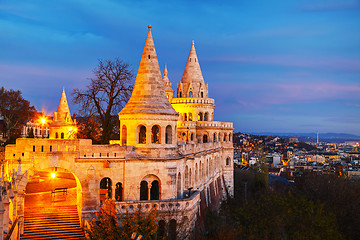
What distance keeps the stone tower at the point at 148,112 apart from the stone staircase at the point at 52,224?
5706mm

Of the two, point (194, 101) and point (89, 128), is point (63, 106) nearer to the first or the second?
point (89, 128)

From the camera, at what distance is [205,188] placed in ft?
121

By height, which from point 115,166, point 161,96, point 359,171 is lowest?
point 359,171

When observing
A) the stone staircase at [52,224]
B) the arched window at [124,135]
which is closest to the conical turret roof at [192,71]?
the arched window at [124,135]

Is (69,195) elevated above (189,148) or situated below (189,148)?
below

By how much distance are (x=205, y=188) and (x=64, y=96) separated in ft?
50.0

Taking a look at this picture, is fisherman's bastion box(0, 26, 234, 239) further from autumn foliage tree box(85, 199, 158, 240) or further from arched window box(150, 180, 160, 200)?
autumn foliage tree box(85, 199, 158, 240)

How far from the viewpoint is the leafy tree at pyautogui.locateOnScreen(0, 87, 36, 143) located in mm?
49875

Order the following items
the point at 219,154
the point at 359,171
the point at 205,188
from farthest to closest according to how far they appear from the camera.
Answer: the point at 359,171, the point at 219,154, the point at 205,188

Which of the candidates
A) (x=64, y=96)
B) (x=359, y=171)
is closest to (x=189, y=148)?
(x=64, y=96)

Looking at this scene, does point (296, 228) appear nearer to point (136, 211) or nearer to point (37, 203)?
point (136, 211)

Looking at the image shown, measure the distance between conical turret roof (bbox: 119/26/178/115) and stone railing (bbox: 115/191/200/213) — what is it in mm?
5442

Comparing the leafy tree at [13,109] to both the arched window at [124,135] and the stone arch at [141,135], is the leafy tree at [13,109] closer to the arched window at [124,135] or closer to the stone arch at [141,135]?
the stone arch at [141,135]

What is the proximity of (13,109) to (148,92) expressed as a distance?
30.4m
